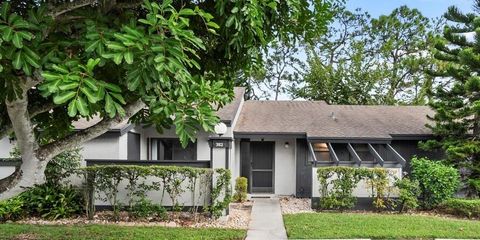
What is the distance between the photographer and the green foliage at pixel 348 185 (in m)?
11.7

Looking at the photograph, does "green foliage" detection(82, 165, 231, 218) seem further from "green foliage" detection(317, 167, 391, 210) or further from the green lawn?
"green foliage" detection(317, 167, 391, 210)

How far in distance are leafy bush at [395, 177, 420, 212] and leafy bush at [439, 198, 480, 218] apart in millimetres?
1000

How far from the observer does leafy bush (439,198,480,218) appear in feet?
36.8

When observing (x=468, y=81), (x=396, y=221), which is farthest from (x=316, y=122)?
(x=396, y=221)

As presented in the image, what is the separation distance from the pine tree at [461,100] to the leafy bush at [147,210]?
9665 mm

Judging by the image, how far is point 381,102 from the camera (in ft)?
90.5

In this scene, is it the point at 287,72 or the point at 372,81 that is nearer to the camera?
the point at 372,81

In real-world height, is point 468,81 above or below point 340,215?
above

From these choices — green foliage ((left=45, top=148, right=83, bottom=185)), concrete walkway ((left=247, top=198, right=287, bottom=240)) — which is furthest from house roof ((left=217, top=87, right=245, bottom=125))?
green foliage ((left=45, top=148, right=83, bottom=185))

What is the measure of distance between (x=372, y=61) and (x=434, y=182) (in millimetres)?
18865

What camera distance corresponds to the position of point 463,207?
448 inches

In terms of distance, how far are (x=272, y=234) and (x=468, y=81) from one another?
9.26 metres

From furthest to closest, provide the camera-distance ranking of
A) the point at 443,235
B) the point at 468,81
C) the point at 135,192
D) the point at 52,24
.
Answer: the point at 468,81, the point at 135,192, the point at 443,235, the point at 52,24

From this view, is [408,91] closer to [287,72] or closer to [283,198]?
[287,72]
